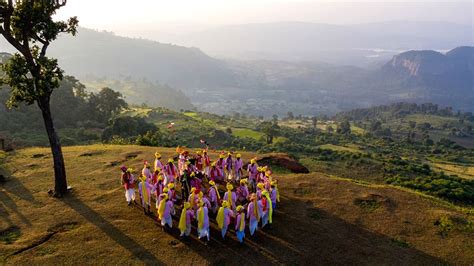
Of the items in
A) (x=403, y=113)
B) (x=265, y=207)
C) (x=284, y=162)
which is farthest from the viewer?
(x=403, y=113)

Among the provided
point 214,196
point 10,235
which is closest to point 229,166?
point 214,196

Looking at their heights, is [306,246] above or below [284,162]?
below

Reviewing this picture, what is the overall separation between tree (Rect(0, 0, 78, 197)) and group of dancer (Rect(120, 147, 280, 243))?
508 cm

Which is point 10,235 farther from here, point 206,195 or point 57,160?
point 206,195

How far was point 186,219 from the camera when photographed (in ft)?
49.0

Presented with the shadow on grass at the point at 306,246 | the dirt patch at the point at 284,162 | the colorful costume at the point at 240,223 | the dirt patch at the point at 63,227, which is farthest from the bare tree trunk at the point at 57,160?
the dirt patch at the point at 284,162

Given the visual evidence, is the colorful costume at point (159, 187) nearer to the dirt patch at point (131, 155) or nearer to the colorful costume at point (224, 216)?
the colorful costume at point (224, 216)

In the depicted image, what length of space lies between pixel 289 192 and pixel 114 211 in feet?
28.2

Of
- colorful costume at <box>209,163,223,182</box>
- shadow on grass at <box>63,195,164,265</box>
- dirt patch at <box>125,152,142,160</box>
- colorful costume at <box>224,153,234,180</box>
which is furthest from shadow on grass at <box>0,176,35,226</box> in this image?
colorful costume at <box>224,153,234,180</box>

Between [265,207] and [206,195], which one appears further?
[206,195]

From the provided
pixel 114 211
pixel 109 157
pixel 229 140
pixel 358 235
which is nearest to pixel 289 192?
pixel 358 235

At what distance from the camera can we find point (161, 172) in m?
18.7

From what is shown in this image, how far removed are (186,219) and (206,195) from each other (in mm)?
3202

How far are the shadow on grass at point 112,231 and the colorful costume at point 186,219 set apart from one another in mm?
1497
